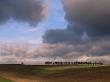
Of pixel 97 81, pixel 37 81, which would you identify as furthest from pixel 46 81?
pixel 97 81

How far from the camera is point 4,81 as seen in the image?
4102 inches

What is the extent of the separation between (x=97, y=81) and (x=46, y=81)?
70.2 feet

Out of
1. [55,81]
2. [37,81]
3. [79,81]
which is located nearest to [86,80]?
[79,81]

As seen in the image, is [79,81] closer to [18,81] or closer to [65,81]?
[65,81]

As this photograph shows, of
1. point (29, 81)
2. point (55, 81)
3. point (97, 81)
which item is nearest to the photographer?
point (97, 81)

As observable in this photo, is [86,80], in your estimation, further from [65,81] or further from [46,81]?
[46,81]

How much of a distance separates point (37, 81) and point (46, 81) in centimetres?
333

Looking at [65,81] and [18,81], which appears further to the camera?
[18,81]

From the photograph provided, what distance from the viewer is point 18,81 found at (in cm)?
11325

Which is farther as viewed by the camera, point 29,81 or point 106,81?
point 29,81

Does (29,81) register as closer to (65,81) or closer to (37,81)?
(37,81)

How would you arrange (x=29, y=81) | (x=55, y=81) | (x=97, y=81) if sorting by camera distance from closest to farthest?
1. (x=97, y=81)
2. (x=55, y=81)
3. (x=29, y=81)

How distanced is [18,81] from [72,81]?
23.7m

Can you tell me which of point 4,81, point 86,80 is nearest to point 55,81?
point 86,80
